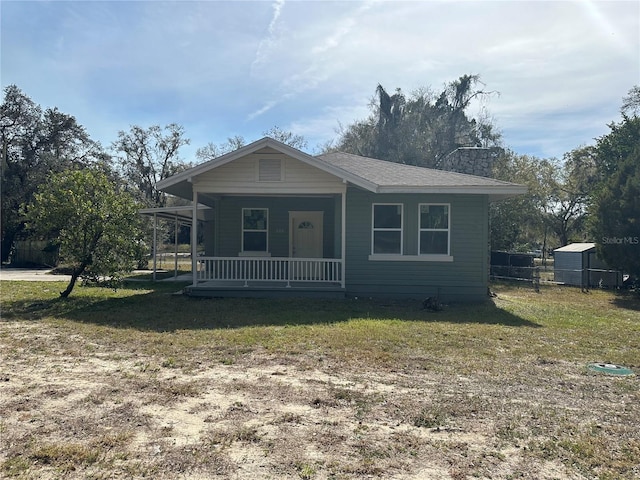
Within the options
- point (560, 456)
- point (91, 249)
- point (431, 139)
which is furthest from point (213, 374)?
point (431, 139)

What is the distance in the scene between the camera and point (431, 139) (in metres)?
31.6

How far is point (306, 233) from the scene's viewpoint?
14492mm

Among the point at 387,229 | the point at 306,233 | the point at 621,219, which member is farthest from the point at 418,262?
the point at 621,219

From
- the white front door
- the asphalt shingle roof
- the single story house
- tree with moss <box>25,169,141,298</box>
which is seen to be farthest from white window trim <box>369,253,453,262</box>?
tree with moss <box>25,169,141,298</box>

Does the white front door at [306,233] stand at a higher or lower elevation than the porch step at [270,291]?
higher

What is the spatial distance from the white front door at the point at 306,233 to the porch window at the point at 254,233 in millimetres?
812

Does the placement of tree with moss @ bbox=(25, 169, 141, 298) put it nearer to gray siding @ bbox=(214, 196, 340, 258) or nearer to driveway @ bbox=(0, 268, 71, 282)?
gray siding @ bbox=(214, 196, 340, 258)

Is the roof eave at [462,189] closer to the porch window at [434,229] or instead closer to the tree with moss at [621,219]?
the porch window at [434,229]

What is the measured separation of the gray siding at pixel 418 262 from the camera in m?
12.1

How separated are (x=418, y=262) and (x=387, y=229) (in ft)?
3.92

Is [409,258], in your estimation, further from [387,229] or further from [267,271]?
[267,271]

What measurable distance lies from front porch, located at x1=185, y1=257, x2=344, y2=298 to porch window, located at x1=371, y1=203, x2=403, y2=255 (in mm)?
1181

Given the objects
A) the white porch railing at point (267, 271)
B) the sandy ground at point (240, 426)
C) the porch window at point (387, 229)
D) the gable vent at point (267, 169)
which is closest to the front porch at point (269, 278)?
the white porch railing at point (267, 271)

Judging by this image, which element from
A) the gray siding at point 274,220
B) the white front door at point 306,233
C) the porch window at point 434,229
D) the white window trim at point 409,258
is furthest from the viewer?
the white front door at point 306,233
